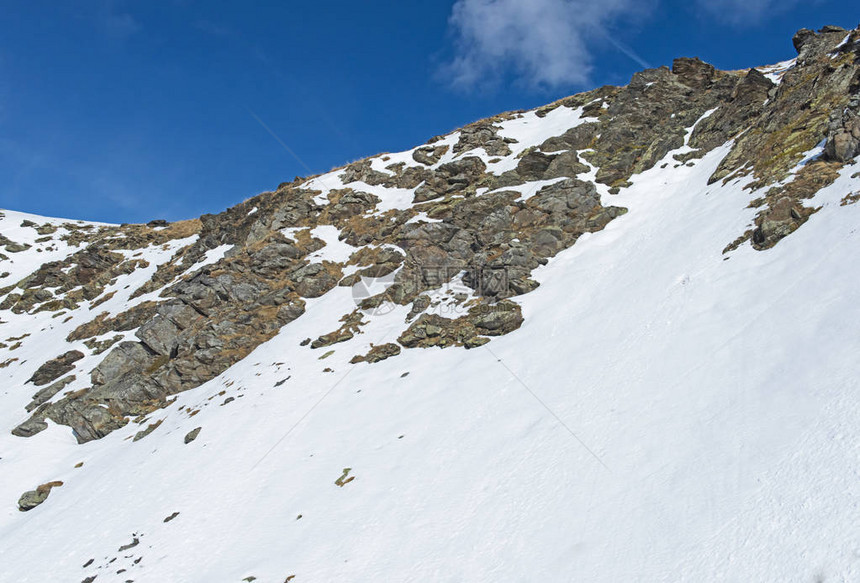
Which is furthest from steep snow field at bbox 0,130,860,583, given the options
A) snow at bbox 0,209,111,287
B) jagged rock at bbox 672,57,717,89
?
snow at bbox 0,209,111,287

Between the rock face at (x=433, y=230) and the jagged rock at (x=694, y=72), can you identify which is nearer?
the rock face at (x=433, y=230)

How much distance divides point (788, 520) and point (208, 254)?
158 ft

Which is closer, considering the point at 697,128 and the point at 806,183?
the point at 806,183

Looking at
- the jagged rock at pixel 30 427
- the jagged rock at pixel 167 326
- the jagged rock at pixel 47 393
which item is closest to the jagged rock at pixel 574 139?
the jagged rock at pixel 167 326

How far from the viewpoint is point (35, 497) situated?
21.7 m

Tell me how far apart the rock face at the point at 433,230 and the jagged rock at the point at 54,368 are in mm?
136

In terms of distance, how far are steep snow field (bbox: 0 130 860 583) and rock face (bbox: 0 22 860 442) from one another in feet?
6.70

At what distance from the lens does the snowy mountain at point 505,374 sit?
31.5ft

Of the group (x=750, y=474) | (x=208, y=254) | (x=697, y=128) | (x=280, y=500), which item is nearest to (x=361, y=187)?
(x=208, y=254)

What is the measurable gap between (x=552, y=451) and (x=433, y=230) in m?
24.4

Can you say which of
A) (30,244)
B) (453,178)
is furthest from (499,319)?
(30,244)

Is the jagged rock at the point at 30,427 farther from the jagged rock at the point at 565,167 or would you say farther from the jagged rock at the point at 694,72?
the jagged rock at the point at 694,72

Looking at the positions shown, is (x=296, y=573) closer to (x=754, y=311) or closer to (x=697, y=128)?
(x=754, y=311)

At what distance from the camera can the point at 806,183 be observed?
62.8 ft
